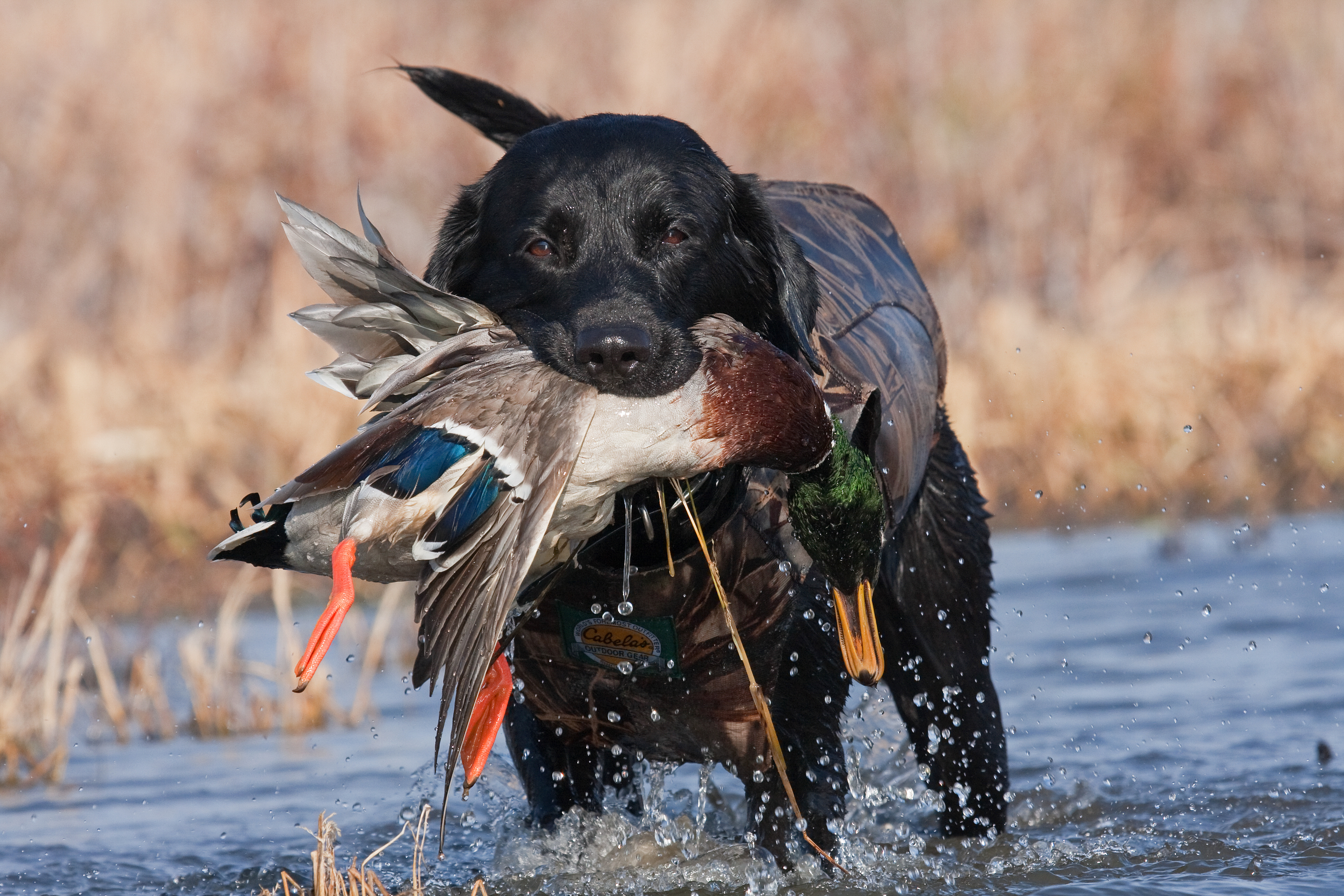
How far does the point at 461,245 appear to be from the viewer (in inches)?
126

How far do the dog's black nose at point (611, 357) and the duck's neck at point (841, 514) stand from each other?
0.38m

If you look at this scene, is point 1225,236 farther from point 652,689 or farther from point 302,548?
point 302,548

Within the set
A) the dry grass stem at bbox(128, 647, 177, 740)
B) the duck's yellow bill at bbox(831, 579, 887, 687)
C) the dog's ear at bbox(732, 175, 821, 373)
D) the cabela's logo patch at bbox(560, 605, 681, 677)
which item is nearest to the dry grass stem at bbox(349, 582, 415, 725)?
the dry grass stem at bbox(128, 647, 177, 740)

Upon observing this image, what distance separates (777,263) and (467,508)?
1.04 meters

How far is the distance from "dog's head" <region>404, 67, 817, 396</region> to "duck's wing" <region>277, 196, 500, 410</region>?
0.48 feet

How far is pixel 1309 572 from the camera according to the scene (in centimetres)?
588

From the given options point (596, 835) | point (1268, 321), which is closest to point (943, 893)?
point (596, 835)

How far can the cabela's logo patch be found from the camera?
293cm

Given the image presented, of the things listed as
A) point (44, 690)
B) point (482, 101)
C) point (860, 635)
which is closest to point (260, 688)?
point (44, 690)

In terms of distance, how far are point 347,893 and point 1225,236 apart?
7.76m

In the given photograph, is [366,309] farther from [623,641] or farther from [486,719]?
[623,641]

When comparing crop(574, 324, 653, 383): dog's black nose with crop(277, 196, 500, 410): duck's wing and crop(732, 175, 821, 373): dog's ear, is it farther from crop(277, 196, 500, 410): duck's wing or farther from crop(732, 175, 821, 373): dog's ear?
crop(732, 175, 821, 373): dog's ear

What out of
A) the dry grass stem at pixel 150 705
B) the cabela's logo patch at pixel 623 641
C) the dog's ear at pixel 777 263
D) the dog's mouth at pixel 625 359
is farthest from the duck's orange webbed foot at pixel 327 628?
the dry grass stem at pixel 150 705

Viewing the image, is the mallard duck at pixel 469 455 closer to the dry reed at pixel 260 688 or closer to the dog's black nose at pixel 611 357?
the dog's black nose at pixel 611 357
